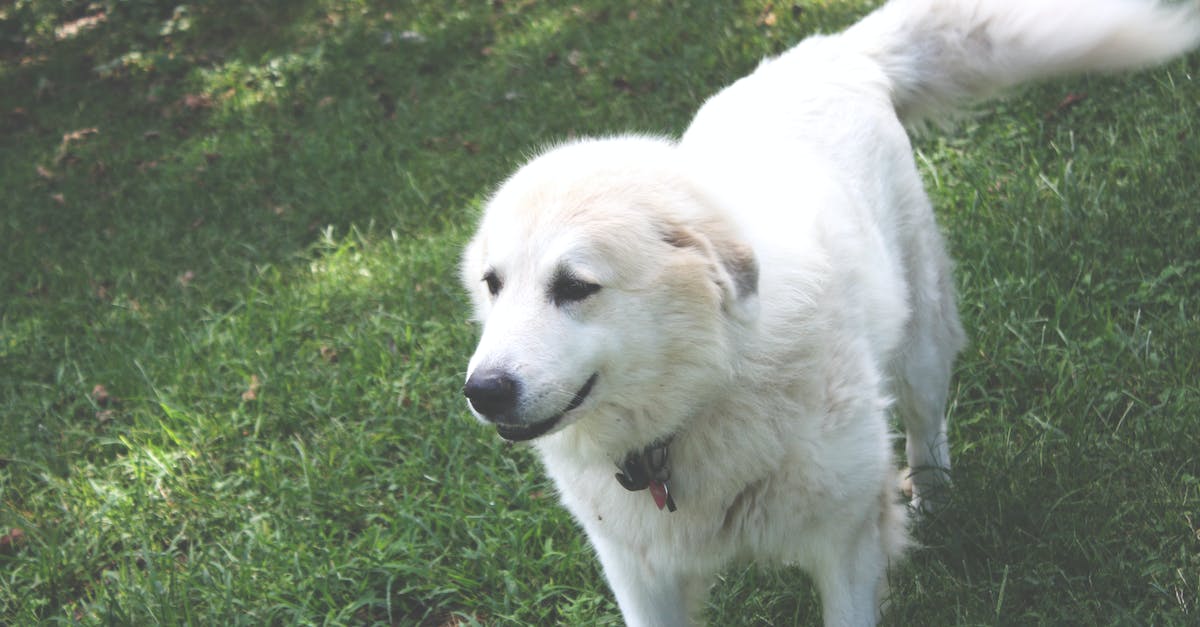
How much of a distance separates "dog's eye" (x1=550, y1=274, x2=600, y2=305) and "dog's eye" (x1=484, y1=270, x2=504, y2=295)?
186 mm

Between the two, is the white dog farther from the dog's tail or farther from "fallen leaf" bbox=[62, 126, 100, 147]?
"fallen leaf" bbox=[62, 126, 100, 147]

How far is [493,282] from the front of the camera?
245 cm

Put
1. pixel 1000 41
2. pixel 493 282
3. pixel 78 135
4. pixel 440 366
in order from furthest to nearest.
→ pixel 78 135 → pixel 440 366 → pixel 1000 41 → pixel 493 282

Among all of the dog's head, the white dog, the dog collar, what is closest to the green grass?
the white dog

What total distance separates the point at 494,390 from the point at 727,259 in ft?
1.90

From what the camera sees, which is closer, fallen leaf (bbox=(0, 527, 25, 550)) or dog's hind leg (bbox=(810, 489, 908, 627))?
dog's hind leg (bbox=(810, 489, 908, 627))

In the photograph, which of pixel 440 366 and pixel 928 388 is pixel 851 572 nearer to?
pixel 928 388

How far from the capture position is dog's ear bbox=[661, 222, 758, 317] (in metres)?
2.26

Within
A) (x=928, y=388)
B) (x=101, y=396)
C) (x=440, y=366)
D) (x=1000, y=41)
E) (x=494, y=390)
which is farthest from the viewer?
(x=101, y=396)

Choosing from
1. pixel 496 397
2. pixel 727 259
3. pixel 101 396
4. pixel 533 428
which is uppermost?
pixel 727 259

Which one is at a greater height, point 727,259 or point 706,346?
point 727,259

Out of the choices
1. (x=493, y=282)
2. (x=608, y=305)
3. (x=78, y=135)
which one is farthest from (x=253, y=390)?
(x=78, y=135)

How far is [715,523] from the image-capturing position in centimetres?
250

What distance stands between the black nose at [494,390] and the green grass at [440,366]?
1208 millimetres
